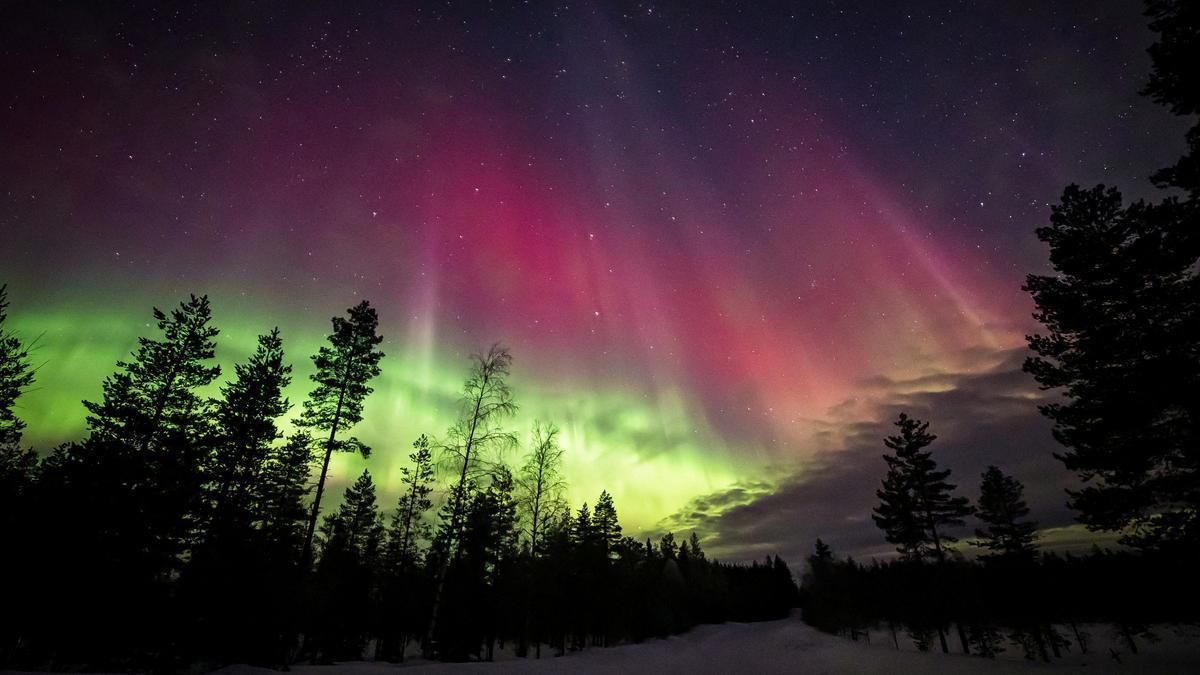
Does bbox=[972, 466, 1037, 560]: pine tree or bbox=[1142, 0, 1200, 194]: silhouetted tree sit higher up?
bbox=[1142, 0, 1200, 194]: silhouetted tree

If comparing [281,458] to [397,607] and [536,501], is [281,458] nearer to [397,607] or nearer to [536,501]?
[536,501]

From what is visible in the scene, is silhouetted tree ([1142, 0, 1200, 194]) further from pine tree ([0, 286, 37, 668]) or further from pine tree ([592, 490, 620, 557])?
pine tree ([592, 490, 620, 557])

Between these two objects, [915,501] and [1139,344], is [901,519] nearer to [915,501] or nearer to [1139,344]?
[915,501]

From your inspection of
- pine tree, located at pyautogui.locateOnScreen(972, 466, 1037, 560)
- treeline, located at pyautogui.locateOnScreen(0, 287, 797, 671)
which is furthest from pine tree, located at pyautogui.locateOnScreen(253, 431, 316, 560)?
pine tree, located at pyautogui.locateOnScreen(972, 466, 1037, 560)

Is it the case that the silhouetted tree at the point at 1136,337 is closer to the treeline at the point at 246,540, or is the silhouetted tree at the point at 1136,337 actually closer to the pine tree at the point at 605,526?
the treeline at the point at 246,540

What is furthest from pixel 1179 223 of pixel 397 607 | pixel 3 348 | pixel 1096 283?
pixel 397 607

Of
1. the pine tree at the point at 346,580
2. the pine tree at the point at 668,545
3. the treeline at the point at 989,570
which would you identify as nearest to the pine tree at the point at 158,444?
the pine tree at the point at 346,580

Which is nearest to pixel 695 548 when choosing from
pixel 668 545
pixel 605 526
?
pixel 668 545

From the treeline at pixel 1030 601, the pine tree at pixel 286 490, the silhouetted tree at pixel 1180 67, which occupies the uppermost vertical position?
the silhouetted tree at pixel 1180 67

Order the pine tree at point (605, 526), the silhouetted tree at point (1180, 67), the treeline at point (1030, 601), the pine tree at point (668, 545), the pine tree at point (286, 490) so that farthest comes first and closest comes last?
the pine tree at point (668, 545)
the pine tree at point (605, 526)
the treeline at point (1030, 601)
the pine tree at point (286, 490)
the silhouetted tree at point (1180, 67)

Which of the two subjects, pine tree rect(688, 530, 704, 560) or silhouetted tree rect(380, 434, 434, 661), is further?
pine tree rect(688, 530, 704, 560)

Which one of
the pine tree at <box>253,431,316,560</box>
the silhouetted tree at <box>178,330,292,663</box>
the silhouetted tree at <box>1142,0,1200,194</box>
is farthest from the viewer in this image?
the pine tree at <box>253,431,316,560</box>

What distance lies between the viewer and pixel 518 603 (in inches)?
1492

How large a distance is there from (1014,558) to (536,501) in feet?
123
